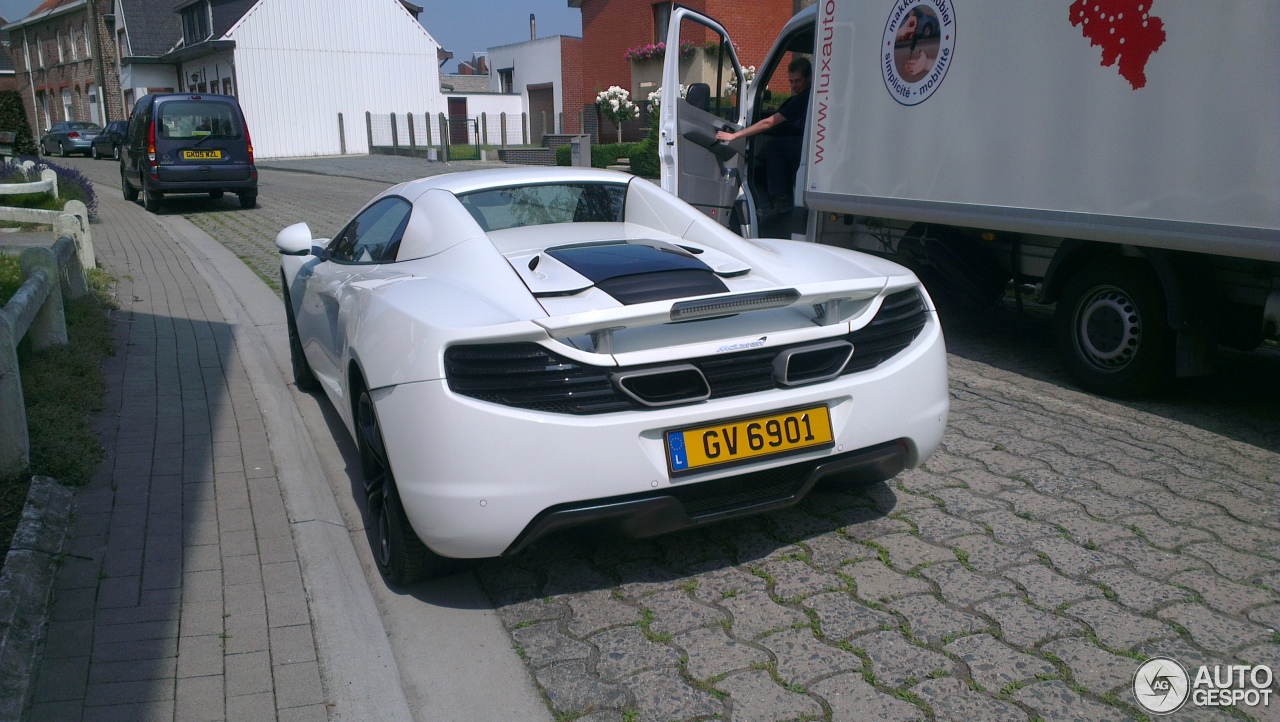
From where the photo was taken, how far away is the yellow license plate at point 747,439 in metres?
2.87

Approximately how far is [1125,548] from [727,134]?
18.0 ft

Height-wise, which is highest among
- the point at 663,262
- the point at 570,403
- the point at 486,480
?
the point at 663,262

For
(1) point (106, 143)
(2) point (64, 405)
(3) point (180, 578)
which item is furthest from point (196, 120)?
(1) point (106, 143)

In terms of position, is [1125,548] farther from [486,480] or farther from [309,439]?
[309,439]

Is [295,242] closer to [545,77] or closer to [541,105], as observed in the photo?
[545,77]

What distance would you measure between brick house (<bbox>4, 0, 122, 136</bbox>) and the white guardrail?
147 feet

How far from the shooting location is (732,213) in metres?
8.38

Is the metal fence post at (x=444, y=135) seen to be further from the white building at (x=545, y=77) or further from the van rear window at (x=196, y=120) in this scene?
the van rear window at (x=196, y=120)

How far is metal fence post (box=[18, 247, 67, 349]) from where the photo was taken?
18.0ft

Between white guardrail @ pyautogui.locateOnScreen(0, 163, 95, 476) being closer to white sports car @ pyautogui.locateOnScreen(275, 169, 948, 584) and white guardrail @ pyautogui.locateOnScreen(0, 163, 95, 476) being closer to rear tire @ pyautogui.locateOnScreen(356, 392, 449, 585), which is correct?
white sports car @ pyautogui.locateOnScreen(275, 169, 948, 584)

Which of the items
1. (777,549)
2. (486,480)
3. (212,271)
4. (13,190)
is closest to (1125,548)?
(777,549)

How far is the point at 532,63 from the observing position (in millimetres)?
44812

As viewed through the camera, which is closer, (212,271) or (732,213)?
(732,213)

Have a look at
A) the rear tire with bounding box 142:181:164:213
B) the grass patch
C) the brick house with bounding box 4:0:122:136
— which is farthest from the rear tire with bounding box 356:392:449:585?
the brick house with bounding box 4:0:122:136
